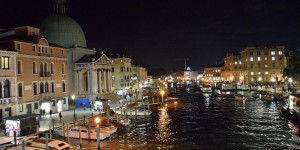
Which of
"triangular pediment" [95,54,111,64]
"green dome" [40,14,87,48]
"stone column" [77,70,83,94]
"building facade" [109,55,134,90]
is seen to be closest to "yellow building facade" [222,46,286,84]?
"building facade" [109,55,134,90]

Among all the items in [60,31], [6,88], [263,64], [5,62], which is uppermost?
[60,31]

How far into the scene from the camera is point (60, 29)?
220 feet

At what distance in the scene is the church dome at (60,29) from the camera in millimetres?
66500

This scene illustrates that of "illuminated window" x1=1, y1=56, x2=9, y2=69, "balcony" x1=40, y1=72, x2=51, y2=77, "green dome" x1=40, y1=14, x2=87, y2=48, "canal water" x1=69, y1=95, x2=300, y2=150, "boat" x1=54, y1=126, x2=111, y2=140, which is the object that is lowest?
"canal water" x1=69, y1=95, x2=300, y2=150

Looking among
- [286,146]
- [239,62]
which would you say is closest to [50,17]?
[286,146]

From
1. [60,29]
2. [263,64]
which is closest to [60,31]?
[60,29]

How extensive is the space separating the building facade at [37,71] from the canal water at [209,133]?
15866mm

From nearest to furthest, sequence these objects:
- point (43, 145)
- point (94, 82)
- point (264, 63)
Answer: point (43, 145), point (94, 82), point (264, 63)

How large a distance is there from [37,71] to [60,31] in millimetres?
21996

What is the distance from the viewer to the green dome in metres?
66.5

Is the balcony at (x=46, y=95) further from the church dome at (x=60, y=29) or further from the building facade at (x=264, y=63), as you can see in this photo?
the building facade at (x=264, y=63)

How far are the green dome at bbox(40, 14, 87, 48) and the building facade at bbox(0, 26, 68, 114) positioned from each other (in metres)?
13.3

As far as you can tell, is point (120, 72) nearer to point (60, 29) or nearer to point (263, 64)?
point (60, 29)

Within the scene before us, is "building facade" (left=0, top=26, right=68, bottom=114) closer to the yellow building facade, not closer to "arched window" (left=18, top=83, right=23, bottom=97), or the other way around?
"arched window" (left=18, top=83, right=23, bottom=97)
